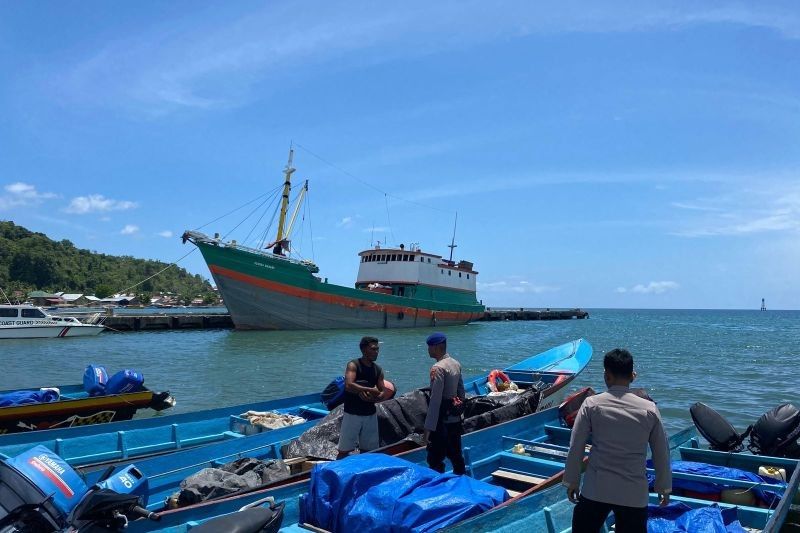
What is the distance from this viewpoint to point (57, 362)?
76.3 feet

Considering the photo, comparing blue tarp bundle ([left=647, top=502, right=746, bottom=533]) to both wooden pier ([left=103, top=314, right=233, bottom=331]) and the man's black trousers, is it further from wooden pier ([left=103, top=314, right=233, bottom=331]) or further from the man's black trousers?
wooden pier ([left=103, top=314, right=233, bottom=331])

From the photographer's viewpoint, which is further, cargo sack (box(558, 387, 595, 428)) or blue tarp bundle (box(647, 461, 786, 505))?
cargo sack (box(558, 387, 595, 428))

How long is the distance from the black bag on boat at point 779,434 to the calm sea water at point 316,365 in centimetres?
510

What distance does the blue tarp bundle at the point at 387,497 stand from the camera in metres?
3.80

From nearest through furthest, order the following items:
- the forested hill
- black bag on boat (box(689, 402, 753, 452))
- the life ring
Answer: black bag on boat (box(689, 402, 753, 452)) < the life ring < the forested hill

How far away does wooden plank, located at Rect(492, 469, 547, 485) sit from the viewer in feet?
21.0

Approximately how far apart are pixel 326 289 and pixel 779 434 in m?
33.8

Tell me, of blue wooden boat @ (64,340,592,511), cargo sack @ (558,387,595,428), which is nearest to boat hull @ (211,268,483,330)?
blue wooden boat @ (64,340,592,511)

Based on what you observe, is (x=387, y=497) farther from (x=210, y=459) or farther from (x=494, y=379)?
(x=494, y=379)

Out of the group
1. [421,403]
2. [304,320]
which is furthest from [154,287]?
[421,403]

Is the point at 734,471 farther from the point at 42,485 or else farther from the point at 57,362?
the point at 57,362

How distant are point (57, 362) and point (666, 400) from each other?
76.0 feet

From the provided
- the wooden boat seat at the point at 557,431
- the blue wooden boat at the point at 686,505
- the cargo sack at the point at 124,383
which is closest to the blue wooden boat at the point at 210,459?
the wooden boat seat at the point at 557,431

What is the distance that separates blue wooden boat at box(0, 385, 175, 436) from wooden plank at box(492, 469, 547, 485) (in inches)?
260
